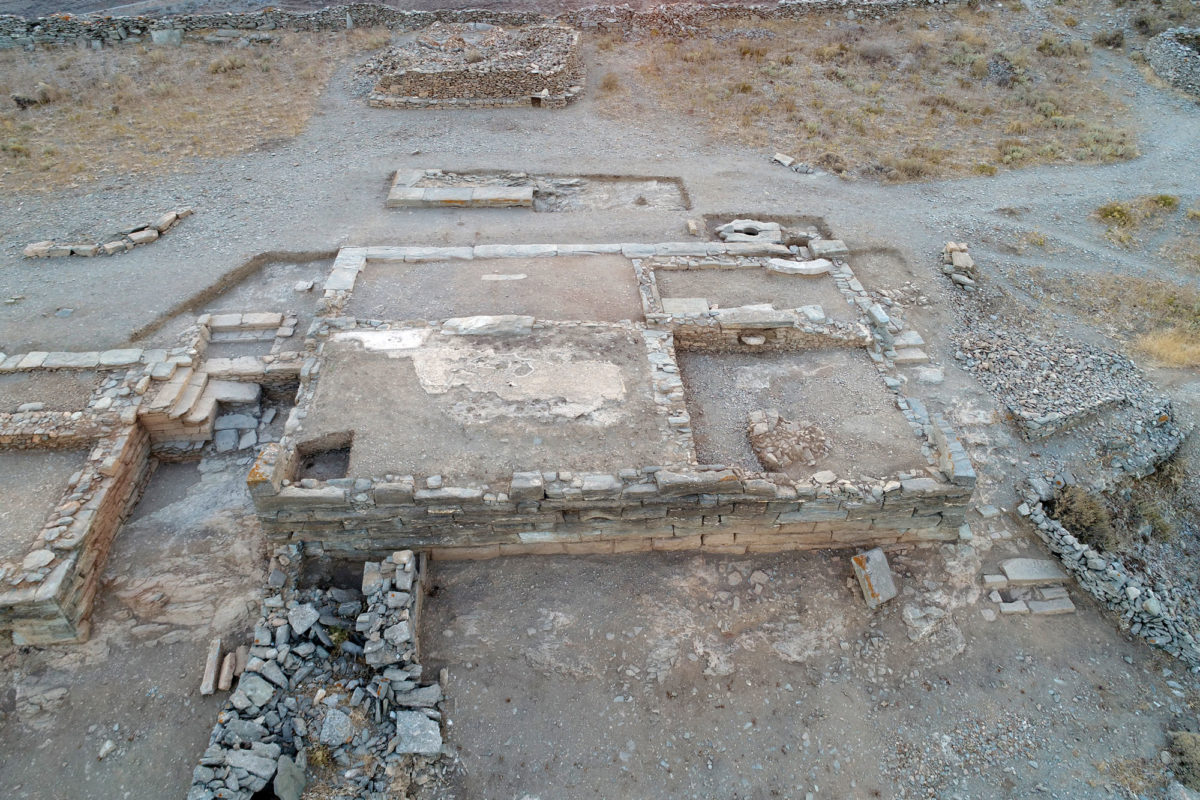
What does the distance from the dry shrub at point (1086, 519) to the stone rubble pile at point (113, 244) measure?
1456 cm

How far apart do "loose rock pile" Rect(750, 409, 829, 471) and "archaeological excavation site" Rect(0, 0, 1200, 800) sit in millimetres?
58

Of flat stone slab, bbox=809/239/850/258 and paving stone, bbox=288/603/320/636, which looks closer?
paving stone, bbox=288/603/320/636

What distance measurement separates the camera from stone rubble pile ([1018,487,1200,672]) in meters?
6.86

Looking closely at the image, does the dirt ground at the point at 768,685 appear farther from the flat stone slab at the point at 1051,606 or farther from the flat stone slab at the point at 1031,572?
the flat stone slab at the point at 1031,572

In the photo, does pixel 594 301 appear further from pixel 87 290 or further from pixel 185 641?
pixel 87 290

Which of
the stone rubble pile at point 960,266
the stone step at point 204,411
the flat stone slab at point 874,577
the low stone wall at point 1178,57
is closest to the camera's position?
the flat stone slab at point 874,577

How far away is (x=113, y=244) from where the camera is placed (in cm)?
1184

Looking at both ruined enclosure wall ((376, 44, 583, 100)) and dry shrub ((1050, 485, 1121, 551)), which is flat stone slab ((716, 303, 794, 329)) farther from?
ruined enclosure wall ((376, 44, 583, 100))

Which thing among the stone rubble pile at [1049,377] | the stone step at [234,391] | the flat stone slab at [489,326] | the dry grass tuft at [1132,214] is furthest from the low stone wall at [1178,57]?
the stone step at [234,391]

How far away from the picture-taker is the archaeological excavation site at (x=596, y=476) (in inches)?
245

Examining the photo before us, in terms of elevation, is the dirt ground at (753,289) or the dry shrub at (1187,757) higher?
the dirt ground at (753,289)

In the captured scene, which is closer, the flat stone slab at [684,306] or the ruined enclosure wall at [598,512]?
the ruined enclosure wall at [598,512]

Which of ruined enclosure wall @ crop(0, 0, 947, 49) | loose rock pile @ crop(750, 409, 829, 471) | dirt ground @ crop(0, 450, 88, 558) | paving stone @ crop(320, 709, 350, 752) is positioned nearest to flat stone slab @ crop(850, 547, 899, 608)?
loose rock pile @ crop(750, 409, 829, 471)

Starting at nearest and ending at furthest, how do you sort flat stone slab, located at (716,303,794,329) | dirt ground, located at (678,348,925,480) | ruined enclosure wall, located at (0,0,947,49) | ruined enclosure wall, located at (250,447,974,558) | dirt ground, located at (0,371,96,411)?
ruined enclosure wall, located at (250,447,974,558), dirt ground, located at (678,348,925,480), dirt ground, located at (0,371,96,411), flat stone slab, located at (716,303,794,329), ruined enclosure wall, located at (0,0,947,49)
